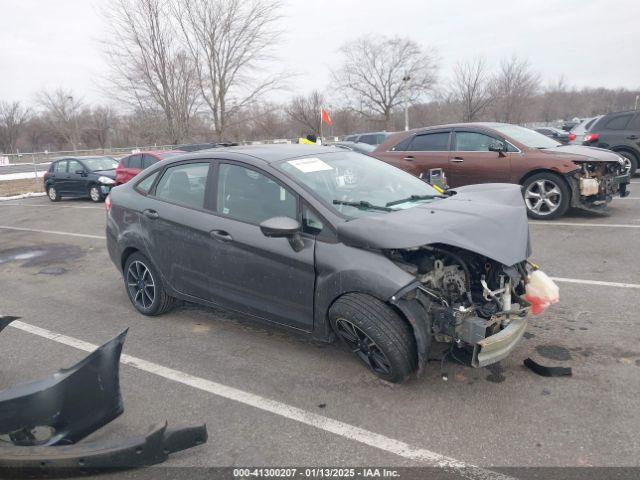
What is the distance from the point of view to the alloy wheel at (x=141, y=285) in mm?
4711

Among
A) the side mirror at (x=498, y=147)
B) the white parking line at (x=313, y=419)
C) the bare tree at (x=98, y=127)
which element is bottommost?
the white parking line at (x=313, y=419)

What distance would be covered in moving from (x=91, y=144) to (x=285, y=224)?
2546 inches

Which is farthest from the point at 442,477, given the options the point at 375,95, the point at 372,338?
the point at 375,95

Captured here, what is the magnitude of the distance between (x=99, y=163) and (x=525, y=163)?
13.2 meters

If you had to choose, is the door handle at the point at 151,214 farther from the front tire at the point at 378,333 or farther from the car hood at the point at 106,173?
the car hood at the point at 106,173

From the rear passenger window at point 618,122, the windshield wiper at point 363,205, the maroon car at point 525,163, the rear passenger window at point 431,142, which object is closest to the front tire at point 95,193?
the maroon car at point 525,163

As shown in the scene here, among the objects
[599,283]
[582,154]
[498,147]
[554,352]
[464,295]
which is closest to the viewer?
[464,295]

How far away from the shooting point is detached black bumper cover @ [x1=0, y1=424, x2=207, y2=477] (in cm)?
242

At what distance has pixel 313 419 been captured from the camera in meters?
2.96

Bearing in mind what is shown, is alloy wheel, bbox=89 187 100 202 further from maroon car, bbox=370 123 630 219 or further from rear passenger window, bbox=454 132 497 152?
rear passenger window, bbox=454 132 497 152

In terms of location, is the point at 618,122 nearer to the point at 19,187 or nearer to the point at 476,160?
the point at 476,160

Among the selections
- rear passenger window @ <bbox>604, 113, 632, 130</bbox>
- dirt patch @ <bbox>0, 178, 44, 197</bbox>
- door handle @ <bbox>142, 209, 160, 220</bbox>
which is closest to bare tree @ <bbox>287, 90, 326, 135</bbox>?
dirt patch @ <bbox>0, 178, 44, 197</bbox>

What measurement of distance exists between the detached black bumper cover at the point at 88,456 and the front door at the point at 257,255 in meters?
1.28

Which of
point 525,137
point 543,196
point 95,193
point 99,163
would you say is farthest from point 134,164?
point 543,196
